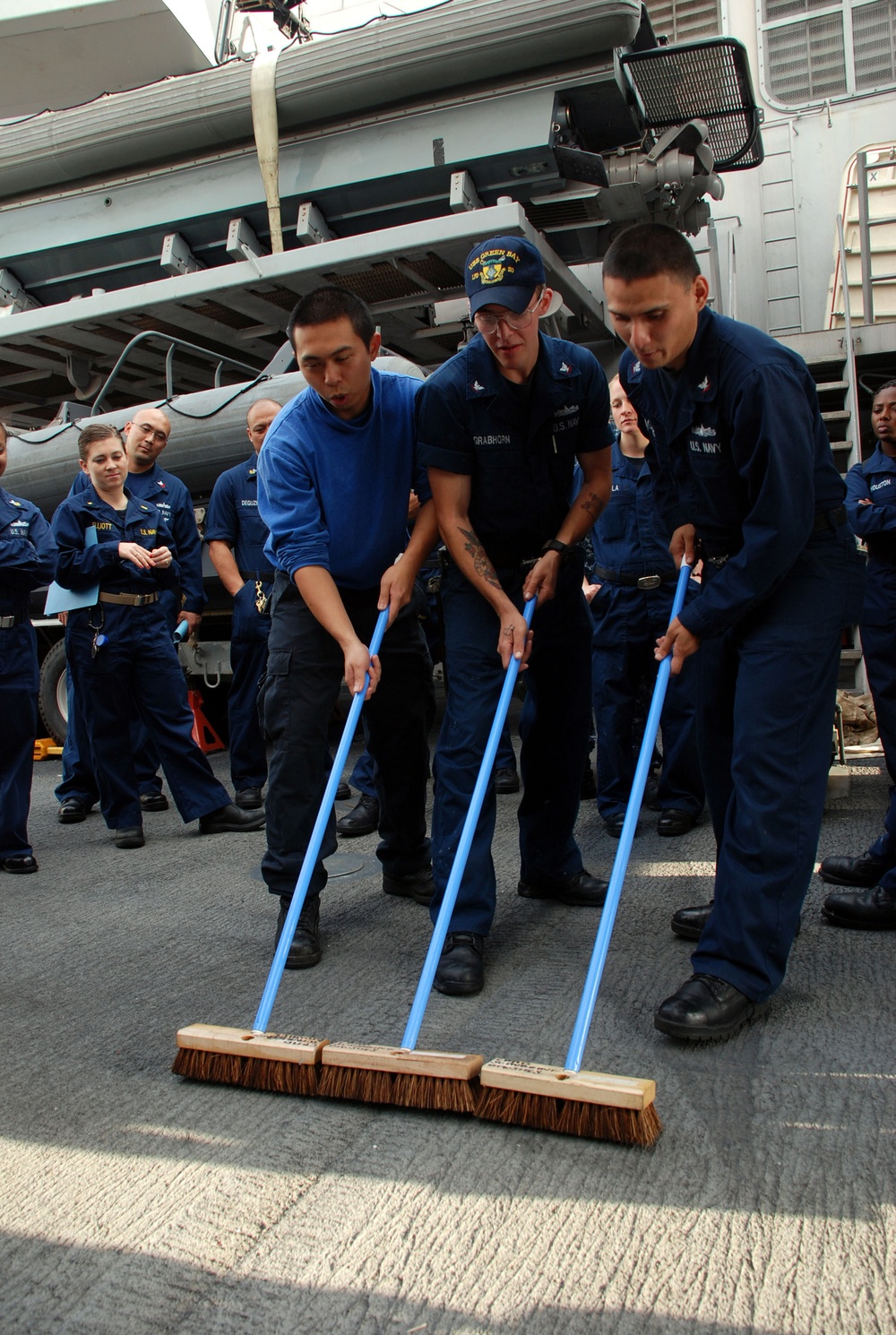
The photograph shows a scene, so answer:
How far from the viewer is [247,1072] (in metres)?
2.05

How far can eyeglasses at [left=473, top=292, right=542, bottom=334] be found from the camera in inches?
100

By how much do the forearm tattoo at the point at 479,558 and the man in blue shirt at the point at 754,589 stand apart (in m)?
0.54

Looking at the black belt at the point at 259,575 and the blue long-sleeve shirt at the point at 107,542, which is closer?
the blue long-sleeve shirt at the point at 107,542

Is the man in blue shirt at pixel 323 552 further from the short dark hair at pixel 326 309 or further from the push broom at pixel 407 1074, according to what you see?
the push broom at pixel 407 1074

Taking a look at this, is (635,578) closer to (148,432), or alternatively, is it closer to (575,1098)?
(148,432)

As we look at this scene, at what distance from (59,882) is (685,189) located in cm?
497

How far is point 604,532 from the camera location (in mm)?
4098

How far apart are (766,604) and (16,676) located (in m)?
3.02

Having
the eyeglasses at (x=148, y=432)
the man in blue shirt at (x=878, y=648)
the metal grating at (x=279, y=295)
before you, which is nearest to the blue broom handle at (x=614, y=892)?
the man in blue shirt at (x=878, y=648)

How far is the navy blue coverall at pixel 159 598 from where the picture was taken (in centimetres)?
483

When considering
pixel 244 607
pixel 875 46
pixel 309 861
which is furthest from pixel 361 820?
pixel 875 46

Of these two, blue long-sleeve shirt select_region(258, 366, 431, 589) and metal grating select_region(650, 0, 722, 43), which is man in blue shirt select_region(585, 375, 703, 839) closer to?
blue long-sleeve shirt select_region(258, 366, 431, 589)

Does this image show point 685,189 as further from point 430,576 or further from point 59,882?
point 59,882

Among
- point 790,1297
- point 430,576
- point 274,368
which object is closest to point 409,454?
point 790,1297
